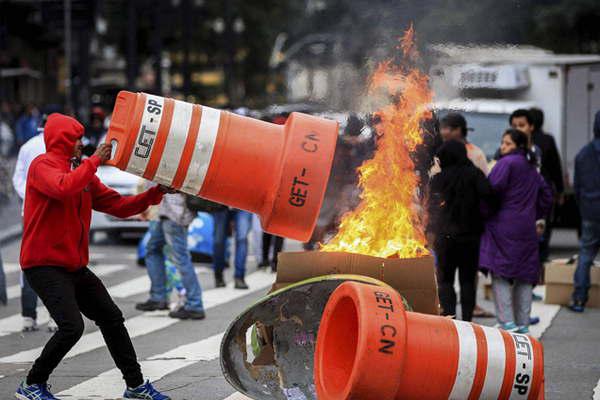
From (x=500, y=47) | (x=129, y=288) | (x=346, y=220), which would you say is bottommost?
(x=129, y=288)

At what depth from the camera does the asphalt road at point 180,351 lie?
852cm

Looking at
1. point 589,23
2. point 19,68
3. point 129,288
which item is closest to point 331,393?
point 129,288

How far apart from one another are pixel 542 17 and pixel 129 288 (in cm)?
1604

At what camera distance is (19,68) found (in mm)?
49438

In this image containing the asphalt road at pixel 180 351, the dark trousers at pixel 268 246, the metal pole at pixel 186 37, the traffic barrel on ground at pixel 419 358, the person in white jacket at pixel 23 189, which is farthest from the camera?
the metal pole at pixel 186 37

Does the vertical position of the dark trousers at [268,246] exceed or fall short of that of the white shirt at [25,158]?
it falls short

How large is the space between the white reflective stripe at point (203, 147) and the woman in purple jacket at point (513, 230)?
12.7 feet

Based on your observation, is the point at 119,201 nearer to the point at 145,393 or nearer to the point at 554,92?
the point at 145,393

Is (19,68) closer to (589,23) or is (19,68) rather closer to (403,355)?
(589,23)

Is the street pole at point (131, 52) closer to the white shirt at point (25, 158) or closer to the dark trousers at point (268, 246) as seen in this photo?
the dark trousers at point (268, 246)

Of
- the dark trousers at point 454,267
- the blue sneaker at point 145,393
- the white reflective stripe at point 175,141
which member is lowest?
the blue sneaker at point 145,393

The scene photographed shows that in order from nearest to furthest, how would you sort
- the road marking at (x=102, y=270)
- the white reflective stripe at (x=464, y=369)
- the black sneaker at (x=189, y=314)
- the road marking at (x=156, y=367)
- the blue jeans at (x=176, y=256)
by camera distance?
the white reflective stripe at (x=464, y=369) < the road marking at (x=156, y=367) < the blue jeans at (x=176, y=256) < the black sneaker at (x=189, y=314) < the road marking at (x=102, y=270)

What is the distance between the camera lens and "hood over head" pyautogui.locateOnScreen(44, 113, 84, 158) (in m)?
7.71

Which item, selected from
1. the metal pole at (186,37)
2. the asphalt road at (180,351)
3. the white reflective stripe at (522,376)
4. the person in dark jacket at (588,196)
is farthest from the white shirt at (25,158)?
the metal pole at (186,37)
